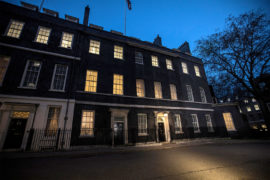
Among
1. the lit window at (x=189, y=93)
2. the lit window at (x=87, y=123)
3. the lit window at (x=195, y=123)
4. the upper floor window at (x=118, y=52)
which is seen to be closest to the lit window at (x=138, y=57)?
the upper floor window at (x=118, y=52)

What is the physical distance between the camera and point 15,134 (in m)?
8.14

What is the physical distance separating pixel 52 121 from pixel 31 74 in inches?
183

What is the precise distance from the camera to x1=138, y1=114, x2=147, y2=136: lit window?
11453 millimetres

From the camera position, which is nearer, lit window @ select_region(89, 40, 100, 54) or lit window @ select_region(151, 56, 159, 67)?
lit window @ select_region(89, 40, 100, 54)

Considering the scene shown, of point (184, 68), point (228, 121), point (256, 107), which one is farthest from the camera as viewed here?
point (256, 107)

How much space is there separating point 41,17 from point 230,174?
18175 millimetres

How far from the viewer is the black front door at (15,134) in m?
7.87

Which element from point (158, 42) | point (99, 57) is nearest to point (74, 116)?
point (99, 57)

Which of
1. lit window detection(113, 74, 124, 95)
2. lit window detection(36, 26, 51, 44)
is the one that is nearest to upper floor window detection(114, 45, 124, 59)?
lit window detection(113, 74, 124, 95)

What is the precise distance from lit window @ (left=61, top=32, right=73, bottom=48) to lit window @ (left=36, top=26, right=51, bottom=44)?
134cm

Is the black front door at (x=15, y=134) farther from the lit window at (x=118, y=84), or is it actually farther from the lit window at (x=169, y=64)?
the lit window at (x=169, y=64)

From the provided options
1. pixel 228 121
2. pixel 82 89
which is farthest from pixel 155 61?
pixel 228 121

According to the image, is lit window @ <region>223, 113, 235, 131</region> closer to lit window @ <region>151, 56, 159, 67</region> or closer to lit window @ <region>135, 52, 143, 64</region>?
lit window @ <region>151, 56, 159, 67</region>

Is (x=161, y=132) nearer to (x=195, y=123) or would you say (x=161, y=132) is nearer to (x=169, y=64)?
(x=195, y=123)
